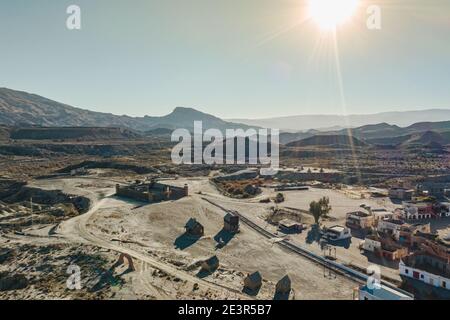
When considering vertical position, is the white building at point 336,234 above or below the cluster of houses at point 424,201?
below

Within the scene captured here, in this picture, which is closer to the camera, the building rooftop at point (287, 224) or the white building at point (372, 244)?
the white building at point (372, 244)

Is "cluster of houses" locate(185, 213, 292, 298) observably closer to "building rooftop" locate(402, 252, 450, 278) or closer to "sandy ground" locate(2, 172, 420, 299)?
"sandy ground" locate(2, 172, 420, 299)

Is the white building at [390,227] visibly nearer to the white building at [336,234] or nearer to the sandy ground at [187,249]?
the white building at [336,234]

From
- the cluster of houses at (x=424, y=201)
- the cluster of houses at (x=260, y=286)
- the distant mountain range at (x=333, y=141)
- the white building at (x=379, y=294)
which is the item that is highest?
the distant mountain range at (x=333, y=141)

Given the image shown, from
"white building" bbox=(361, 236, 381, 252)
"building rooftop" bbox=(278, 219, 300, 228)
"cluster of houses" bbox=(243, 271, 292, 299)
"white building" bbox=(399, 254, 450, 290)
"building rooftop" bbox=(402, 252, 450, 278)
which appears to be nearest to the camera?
"cluster of houses" bbox=(243, 271, 292, 299)

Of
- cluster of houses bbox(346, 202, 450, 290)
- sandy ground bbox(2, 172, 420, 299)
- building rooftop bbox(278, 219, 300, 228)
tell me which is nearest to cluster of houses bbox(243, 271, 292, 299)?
sandy ground bbox(2, 172, 420, 299)

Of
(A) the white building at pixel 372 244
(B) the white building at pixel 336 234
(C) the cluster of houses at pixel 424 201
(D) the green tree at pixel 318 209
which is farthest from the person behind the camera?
(C) the cluster of houses at pixel 424 201

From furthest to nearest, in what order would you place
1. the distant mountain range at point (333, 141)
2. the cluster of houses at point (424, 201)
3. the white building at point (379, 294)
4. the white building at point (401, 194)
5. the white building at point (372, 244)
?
1. the distant mountain range at point (333, 141)
2. the white building at point (401, 194)
3. the cluster of houses at point (424, 201)
4. the white building at point (372, 244)
5. the white building at point (379, 294)

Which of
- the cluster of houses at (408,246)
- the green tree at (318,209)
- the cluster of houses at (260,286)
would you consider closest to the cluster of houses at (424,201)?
the cluster of houses at (408,246)
